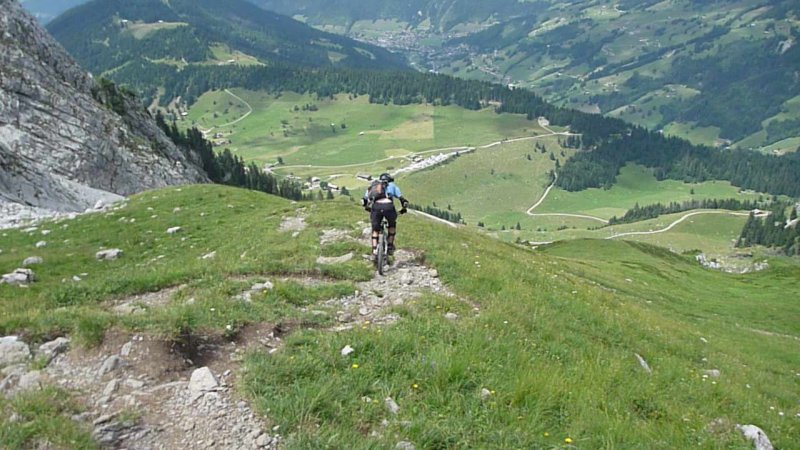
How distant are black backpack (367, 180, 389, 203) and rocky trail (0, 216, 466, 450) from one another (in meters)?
8.05

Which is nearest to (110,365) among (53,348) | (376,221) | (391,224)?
(53,348)

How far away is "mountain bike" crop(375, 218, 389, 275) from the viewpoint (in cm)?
2067

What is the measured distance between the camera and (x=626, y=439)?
1044 cm

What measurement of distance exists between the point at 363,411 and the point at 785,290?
302 ft

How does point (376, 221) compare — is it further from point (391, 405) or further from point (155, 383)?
point (155, 383)

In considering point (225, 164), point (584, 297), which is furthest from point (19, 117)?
point (584, 297)

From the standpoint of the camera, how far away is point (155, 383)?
10.2 meters

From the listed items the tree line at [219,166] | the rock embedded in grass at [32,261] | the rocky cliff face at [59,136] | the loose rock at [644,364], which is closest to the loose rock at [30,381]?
the loose rock at [644,364]

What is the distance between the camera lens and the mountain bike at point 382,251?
20.7 meters

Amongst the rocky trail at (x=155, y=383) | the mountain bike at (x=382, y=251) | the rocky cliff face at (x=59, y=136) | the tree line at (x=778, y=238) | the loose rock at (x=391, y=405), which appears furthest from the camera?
the tree line at (x=778, y=238)

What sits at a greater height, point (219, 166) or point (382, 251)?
point (382, 251)

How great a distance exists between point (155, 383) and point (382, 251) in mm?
11583

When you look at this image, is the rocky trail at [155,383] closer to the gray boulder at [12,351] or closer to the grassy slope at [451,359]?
the gray boulder at [12,351]

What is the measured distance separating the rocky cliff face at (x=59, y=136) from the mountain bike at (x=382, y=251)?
41930mm
